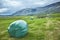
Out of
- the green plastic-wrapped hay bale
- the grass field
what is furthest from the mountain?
the green plastic-wrapped hay bale

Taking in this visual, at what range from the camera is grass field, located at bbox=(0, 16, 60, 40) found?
217 centimetres

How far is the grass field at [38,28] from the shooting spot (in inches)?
85.4

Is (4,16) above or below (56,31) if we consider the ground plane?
above

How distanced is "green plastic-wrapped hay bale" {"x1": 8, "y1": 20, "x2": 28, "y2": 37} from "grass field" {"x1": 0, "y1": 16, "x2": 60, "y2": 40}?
75 millimetres

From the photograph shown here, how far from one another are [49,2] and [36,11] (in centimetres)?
26

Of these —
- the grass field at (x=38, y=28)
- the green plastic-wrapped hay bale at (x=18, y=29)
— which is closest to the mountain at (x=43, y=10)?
the grass field at (x=38, y=28)

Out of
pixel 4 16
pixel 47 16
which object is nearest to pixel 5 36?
pixel 4 16

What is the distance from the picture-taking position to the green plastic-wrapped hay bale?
2.14m

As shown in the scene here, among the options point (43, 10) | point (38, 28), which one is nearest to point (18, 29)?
point (38, 28)

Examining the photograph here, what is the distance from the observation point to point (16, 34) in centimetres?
215

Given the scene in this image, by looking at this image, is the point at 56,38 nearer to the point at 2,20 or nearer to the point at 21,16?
the point at 21,16

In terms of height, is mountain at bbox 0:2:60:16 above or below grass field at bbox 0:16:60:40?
above

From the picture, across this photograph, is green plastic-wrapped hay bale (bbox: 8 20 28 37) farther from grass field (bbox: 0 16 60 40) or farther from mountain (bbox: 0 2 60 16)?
mountain (bbox: 0 2 60 16)

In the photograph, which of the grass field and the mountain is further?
the mountain
